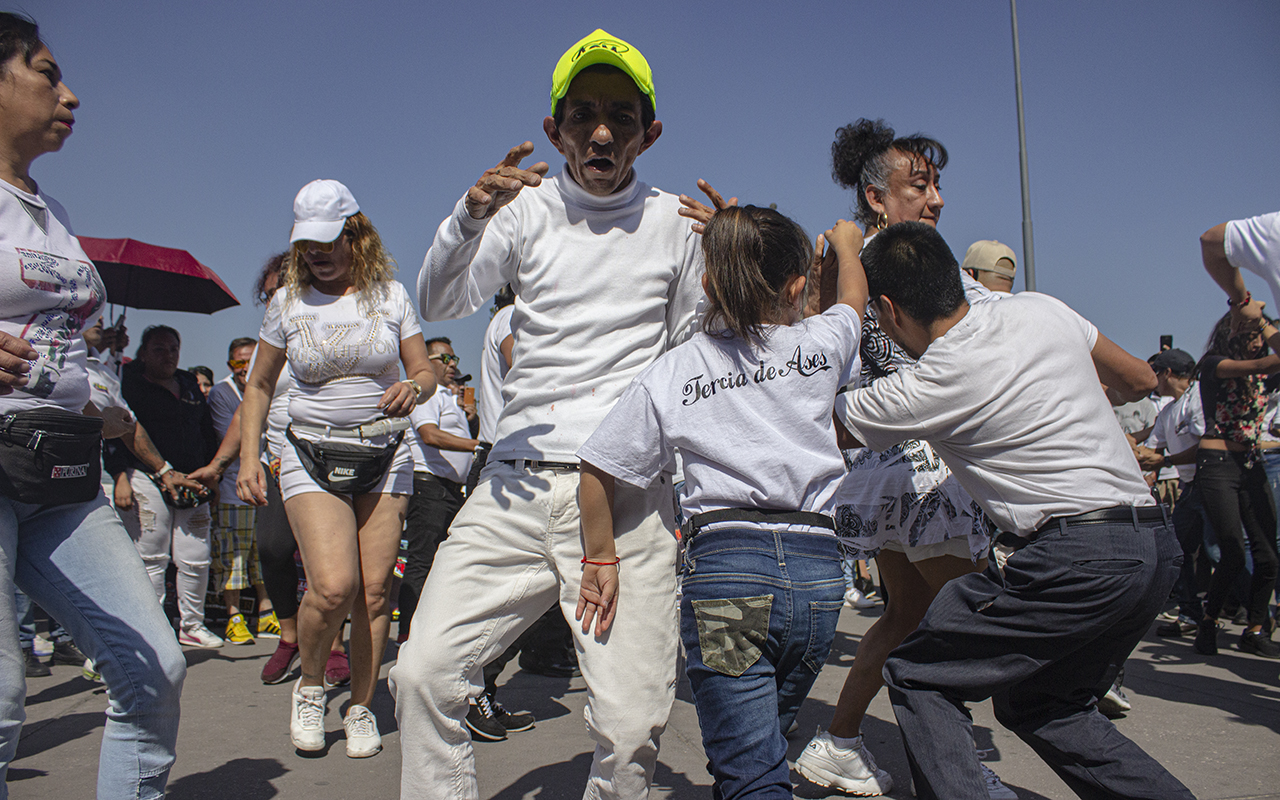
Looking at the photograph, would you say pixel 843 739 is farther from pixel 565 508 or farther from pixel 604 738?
pixel 565 508

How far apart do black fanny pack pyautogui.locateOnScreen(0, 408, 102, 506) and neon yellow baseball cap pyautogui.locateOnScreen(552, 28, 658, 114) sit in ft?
4.99

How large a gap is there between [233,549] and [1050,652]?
6371mm

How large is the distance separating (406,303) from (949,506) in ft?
7.85

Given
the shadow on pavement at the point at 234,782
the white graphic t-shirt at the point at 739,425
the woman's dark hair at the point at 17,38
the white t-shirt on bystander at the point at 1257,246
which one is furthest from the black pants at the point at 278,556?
the white t-shirt on bystander at the point at 1257,246

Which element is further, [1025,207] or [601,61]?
[1025,207]

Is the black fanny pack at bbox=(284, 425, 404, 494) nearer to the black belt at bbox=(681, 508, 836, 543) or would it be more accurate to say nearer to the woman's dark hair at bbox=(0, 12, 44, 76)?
the woman's dark hair at bbox=(0, 12, 44, 76)

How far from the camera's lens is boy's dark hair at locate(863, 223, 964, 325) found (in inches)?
102

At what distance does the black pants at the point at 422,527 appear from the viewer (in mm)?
5516

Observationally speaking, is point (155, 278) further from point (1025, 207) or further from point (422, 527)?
point (1025, 207)

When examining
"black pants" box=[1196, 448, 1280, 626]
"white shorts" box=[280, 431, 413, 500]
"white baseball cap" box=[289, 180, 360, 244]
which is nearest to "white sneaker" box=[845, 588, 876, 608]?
"black pants" box=[1196, 448, 1280, 626]

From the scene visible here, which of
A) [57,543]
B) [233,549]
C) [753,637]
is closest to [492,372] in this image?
[57,543]

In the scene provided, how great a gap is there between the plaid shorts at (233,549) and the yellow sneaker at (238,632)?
0.31m

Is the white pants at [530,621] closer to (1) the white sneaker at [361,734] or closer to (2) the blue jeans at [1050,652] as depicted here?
(2) the blue jeans at [1050,652]

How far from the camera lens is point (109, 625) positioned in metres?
2.16
